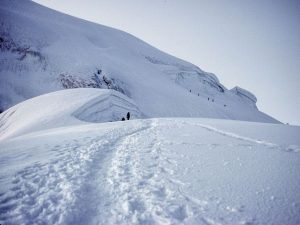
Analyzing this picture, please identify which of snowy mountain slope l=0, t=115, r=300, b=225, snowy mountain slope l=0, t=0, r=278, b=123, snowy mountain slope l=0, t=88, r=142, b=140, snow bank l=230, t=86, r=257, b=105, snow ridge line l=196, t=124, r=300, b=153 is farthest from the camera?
snow bank l=230, t=86, r=257, b=105

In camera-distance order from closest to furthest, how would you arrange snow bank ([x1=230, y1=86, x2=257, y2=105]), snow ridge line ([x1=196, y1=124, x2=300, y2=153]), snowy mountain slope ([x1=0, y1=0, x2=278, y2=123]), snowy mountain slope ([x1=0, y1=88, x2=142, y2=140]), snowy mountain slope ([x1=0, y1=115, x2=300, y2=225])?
snowy mountain slope ([x1=0, y1=115, x2=300, y2=225])
snow ridge line ([x1=196, y1=124, x2=300, y2=153])
snowy mountain slope ([x1=0, y1=88, x2=142, y2=140])
snowy mountain slope ([x1=0, y1=0, x2=278, y2=123])
snow bank ([x1=230, y1=86, x2=257, y2=105])

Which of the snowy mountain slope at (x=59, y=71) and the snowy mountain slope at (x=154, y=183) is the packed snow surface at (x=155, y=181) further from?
the snowy mountain slope at (x=59, y=71)

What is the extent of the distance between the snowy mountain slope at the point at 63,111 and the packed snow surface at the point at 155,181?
5.20 metres

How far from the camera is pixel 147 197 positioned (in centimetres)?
296

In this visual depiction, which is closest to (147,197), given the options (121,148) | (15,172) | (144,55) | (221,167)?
(221,167)

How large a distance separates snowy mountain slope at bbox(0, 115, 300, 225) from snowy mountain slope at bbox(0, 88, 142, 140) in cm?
550

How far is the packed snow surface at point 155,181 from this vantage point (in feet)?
8.34

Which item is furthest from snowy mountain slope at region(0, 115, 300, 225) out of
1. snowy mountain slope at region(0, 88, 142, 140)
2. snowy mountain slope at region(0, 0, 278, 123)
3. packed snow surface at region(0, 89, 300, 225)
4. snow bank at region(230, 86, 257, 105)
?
snow bank at region(230, 86, 257, 105)

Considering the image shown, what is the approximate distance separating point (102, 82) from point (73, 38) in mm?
15102

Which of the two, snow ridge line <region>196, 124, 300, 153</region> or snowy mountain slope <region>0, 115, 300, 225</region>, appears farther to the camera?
snow ridge line <region>196, 124, 300, 153</region>

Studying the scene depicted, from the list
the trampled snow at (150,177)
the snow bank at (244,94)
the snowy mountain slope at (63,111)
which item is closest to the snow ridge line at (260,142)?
the trampled snow at (150,177)

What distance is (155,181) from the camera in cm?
342

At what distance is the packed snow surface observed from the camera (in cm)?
254

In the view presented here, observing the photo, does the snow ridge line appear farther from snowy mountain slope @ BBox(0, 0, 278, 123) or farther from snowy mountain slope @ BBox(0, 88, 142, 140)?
snowy mountain slope @ BBox(0, 0, 278, 123)
